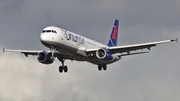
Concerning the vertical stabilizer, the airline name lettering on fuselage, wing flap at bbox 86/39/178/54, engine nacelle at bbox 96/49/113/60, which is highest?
the vertical stabilizer

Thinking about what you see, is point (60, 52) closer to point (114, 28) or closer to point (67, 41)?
point (67, 41)

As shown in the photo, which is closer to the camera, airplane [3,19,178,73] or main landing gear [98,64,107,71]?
airplane [3,19,178,73]

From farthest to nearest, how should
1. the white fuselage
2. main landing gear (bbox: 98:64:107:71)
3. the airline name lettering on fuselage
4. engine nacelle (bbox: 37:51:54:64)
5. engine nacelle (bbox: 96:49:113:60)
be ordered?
main landing gear (bbox: 98:64:107:71), engine nacelle (bbox: 37:51:54:64), engine nacelle (bbox: 96:49:113:60), the airline name lettering on fuselage, the white fuselage

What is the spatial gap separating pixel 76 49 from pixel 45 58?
22.5ft

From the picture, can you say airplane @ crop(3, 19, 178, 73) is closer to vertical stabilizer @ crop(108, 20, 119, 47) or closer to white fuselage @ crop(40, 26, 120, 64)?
white fuselage @ crop(40, 26, 120, 64)

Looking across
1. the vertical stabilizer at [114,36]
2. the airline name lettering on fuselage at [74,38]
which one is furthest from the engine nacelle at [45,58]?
the vertical stabilizer at [114,36]

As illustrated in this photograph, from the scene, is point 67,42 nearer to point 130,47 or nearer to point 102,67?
point 130,47

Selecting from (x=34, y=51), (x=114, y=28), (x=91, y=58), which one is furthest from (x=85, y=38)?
(x=114, y=28)

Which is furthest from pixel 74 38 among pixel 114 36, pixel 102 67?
pixel 114 36

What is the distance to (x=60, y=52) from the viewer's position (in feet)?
339

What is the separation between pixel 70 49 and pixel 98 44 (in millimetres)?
9520

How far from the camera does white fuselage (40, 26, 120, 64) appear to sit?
97.9 meters

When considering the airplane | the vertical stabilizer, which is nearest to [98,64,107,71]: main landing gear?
the airplane

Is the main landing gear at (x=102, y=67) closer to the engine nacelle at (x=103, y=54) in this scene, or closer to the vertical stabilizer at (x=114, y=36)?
the engine nacelle at (x=103, y=54)
